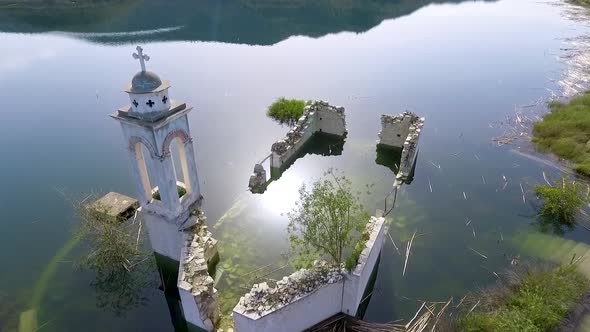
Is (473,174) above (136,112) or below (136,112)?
below

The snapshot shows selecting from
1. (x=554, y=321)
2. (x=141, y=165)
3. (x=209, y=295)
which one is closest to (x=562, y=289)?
(x=554, y=321)

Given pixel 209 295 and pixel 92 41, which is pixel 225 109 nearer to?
pixel 209 295

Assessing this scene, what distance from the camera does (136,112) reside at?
12320 mm

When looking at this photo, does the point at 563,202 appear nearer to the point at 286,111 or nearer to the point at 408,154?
the point at 408,154

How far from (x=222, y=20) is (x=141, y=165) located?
177ft

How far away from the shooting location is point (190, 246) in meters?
14.0

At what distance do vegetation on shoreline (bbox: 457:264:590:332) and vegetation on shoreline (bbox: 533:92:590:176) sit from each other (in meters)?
10.4

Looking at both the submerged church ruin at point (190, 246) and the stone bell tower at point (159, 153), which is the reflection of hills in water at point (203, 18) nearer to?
the stone bell tower at point (159, 153)

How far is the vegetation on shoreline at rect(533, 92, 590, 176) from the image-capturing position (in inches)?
934

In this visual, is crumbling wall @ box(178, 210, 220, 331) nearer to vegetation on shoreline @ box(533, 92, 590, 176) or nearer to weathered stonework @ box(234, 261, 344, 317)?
weathered stonework @ box(234, 261, 344, 317)

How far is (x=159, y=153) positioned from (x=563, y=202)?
18478 millimetres

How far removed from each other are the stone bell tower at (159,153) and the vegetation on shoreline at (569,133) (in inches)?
862

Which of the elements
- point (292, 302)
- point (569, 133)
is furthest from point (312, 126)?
point (569, 133)

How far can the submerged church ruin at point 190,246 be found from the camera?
39.5 feet
